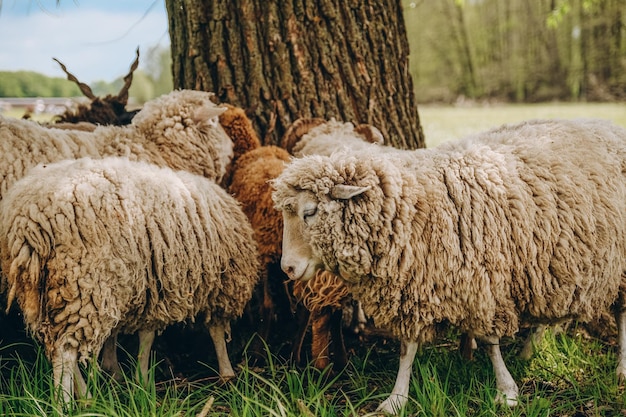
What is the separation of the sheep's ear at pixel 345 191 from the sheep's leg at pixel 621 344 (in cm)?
171

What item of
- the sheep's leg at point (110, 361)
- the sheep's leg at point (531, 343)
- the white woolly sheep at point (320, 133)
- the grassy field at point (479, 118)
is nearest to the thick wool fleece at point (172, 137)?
the white woolly sheep at point (320, 133)

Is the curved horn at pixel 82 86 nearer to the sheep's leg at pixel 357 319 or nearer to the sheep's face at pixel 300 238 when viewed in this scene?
the sheep's face at pixel 300 238

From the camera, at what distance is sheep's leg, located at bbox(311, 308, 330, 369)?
127 inches

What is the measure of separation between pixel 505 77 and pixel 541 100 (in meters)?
2.96

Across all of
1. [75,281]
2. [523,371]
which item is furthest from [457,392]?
[75,281]

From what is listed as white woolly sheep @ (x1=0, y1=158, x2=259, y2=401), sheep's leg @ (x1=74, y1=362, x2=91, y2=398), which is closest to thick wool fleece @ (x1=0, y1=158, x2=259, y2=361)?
white woolly sheep @ (x1=0, y1=158, x2=259, y2=401)

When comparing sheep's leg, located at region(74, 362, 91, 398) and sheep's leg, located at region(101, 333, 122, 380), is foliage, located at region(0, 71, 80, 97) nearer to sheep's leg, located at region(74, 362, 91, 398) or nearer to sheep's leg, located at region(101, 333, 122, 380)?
sheep's leg, located at region(101, 333, 122, 380)

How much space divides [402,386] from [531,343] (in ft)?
3.43

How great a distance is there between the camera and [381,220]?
268 centimetres

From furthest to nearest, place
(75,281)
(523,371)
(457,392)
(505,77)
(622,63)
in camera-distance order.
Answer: (505,77), (622,63), (523,371), (457,392), (75,281)

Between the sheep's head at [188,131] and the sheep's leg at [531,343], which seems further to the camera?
the sheep's head at [188,131]

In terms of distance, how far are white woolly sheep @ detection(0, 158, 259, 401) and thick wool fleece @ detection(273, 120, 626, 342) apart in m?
0.55

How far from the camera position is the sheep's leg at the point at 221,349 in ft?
10.8

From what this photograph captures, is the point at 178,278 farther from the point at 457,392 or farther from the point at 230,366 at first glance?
the point at 457,392
